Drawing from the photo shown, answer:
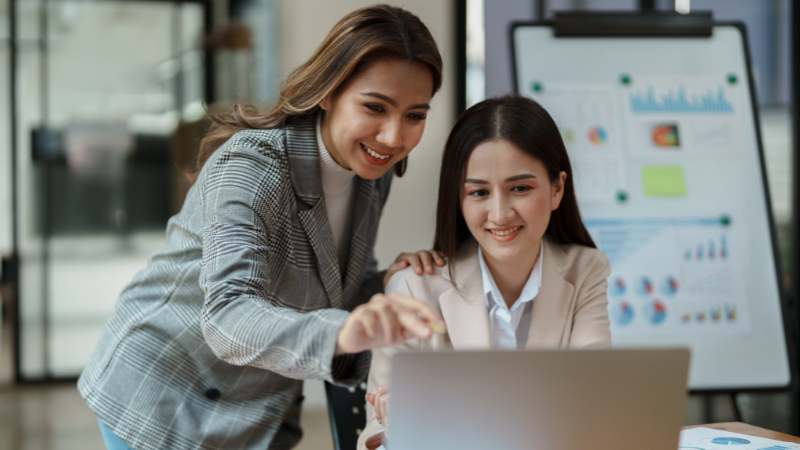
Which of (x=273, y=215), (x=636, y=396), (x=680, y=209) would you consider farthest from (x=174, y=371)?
(x=680, y=209)

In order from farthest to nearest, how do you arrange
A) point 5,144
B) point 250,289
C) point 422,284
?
point 5,144, point 422,284, point 250,289

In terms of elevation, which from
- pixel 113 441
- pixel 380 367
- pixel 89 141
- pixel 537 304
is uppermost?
pixel 89 141

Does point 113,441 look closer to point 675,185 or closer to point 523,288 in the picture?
point 523,288

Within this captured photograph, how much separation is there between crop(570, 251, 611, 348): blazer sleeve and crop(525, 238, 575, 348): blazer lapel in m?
0.03

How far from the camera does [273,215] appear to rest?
121cm

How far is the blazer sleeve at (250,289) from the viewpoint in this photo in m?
0.83

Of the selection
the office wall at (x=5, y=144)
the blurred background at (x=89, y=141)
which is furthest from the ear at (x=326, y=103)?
the office wall at (x=5, y=144)

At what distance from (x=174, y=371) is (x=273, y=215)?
0.41m

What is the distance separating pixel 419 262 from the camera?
1.46m

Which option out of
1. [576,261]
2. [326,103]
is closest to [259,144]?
[326,103]

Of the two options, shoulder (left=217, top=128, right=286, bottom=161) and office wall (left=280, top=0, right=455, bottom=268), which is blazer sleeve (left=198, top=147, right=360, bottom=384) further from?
office wall (left=280, top=0, right=455, bottom=268)

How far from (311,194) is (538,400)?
0.69 metres

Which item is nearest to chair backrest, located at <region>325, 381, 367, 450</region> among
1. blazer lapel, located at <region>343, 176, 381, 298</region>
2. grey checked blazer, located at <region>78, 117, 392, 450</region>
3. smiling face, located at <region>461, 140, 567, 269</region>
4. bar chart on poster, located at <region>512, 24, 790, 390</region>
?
grey checked blazer, located at <region>78, 117, 392, 450</region>

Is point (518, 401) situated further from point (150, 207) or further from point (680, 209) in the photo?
point (150, 207)
